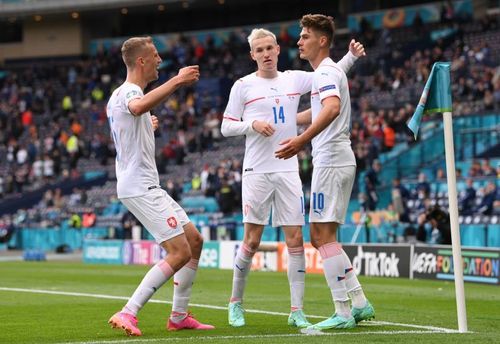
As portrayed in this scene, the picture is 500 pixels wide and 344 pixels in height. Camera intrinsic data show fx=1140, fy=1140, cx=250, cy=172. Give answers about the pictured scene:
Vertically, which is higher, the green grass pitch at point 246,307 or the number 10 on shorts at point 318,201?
the number 10 on shorts at point 318,201

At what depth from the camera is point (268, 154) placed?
11.3 metres

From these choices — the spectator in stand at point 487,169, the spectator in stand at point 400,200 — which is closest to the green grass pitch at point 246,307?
the spectator in stand at point 400,200

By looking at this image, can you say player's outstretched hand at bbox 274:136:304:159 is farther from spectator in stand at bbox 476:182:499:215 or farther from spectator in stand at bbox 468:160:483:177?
spectator in stand at bbox 468:160:483:177

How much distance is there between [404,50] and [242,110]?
1317 inches

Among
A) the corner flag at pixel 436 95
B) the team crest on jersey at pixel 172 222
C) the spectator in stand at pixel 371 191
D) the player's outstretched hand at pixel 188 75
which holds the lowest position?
the spectator in stand at pixel 371 191

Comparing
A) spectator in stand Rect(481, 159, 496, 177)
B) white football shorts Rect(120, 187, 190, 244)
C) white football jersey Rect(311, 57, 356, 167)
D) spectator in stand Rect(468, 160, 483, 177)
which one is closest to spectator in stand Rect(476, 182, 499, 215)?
spectator in stand Rect(481, 159, 496, 177)

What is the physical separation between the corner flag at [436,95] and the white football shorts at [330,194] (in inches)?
35.0

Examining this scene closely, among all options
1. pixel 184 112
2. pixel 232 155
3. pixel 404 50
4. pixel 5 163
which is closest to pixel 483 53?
pixel 404 50

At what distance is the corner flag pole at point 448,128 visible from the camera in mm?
9938

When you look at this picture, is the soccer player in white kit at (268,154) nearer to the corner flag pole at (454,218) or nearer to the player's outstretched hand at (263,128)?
the player's outstretched hand at (263,128)

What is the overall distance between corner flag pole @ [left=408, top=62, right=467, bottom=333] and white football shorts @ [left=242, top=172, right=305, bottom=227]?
155cm

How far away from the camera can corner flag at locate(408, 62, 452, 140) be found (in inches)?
398

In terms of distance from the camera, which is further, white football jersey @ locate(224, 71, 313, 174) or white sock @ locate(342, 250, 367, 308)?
white football jersey @ locate(224, 71, 313, 174)

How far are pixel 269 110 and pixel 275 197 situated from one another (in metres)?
0.86
